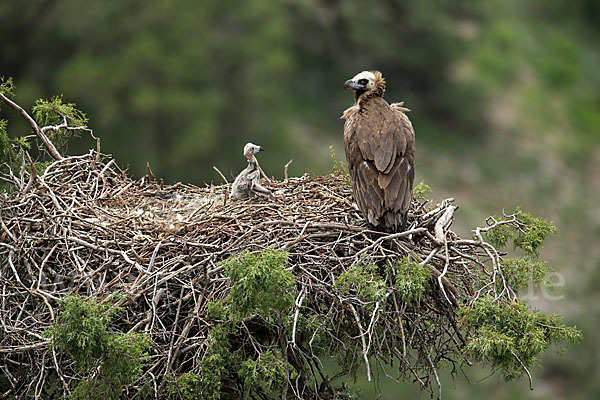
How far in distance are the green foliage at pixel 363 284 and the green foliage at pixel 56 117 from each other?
3.56 m

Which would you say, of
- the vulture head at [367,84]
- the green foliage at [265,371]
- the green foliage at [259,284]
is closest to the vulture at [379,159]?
the vulture head at [367,84]

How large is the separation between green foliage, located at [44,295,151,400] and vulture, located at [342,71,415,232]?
7.00 feet

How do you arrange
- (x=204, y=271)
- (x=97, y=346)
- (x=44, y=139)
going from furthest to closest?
1. (x=44, y=139)
2. (x=204, y=271)
3. (x=97, y=346)

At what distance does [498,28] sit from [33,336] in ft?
104

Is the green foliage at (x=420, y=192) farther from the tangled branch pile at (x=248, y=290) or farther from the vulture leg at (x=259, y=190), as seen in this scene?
the vulture leg at (x=259, y=190)

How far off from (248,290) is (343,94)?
2406cm

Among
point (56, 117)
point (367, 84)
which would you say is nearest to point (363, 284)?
point (367, 84)

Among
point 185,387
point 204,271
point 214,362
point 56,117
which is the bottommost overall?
A: point 185,387

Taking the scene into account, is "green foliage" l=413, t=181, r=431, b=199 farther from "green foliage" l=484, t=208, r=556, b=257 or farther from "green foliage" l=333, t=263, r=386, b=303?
"green foliage" l=333, t=263, r=386, b=303

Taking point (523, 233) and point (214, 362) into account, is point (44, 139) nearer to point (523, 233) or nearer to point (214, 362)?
point (214, 362)

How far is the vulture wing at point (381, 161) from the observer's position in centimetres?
699

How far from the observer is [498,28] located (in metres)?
35.8

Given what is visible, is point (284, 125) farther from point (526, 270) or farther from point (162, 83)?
point (526, 270)

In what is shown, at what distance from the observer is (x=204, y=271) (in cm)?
682
